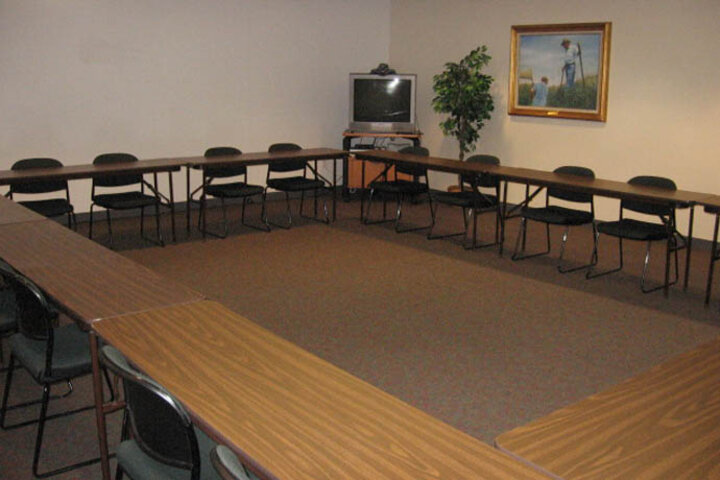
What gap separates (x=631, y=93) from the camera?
705 cm

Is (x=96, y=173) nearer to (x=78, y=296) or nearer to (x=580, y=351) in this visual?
(x=78, y=296)

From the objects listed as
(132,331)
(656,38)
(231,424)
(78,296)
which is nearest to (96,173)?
(78,296)

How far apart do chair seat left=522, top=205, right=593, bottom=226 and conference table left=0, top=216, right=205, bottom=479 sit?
12.0 feet

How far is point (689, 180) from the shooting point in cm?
673

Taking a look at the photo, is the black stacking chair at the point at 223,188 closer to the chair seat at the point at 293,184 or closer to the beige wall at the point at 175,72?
the chair seat at the point at 293,184

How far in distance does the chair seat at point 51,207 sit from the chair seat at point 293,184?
1.95 metres

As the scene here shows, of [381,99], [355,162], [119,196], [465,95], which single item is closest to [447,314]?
[119,196]

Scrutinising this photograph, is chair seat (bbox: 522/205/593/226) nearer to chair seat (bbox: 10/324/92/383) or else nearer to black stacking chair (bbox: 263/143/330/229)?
black stacking chair (bbox: 263/143/330/229)

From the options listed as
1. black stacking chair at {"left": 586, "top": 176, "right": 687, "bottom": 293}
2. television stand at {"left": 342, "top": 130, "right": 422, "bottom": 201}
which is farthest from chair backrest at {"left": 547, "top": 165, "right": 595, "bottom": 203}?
television stand at {"left": 342, "top": 130, "right": 422, "bottom": 201}

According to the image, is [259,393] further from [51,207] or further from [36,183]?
[36,183]

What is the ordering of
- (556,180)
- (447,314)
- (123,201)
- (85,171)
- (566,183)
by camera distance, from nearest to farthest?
(447,314) → (566,183) → (556,180) → (85,171) → (123,201)

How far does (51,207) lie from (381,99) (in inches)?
170

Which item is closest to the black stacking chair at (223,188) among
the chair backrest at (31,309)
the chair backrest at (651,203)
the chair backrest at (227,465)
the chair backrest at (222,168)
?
the chair backrest at (222,168)

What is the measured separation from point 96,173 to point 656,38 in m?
5.22
